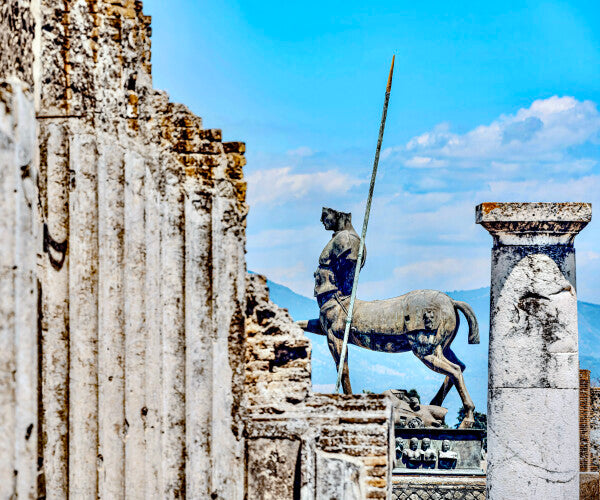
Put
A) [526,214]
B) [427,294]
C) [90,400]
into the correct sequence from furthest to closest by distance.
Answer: [427,294] → [526,214] → [90,400]

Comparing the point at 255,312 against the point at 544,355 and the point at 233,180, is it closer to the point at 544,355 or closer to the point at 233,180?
the point at 233,180

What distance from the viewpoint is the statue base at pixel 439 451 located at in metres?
15.2

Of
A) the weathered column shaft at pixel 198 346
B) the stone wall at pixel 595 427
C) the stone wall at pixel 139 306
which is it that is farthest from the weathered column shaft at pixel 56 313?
the stone wall at pixel 595 427

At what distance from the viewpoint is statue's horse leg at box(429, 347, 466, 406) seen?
1797cm

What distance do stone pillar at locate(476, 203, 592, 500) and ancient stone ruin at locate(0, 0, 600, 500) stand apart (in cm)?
374

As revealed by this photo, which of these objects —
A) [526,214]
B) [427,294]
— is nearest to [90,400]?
[526,214]

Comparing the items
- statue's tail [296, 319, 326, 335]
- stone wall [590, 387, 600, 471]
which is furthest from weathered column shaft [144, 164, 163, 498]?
stone wall [590, 387, 600, 471]

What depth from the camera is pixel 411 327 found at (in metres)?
18.3

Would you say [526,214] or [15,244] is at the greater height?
[526,214]

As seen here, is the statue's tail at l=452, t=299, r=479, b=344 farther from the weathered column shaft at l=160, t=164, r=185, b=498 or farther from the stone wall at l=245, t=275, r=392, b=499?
the weathered column shaft at l=160, t=164, r=185, b=498

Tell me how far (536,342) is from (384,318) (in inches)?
372

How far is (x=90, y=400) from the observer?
15.7ft

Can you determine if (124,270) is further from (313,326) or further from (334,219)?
(313,326)

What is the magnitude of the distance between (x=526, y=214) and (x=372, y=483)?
413cm
